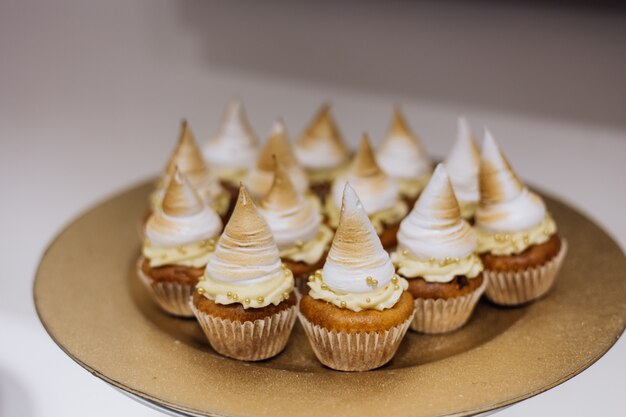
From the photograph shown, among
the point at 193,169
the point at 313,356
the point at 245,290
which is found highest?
the point at 193,169

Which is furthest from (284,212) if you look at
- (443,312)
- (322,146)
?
(322,146)

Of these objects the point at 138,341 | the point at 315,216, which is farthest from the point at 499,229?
the point at 138,341

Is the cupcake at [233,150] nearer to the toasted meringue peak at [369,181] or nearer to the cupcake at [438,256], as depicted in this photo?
the toasted meringue peak at [369,181]

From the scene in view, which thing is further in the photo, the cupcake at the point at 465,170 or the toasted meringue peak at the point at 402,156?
the toasted meringue peak at the point at 402,156

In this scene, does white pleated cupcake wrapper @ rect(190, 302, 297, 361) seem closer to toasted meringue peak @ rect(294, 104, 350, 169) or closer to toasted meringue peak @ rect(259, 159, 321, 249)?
toasted meringue peak @ rect(259, 159, 321, 249)

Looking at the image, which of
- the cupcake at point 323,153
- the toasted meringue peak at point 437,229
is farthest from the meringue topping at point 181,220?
the cupcake at point 323,153

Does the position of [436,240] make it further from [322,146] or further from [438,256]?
[322,146]
